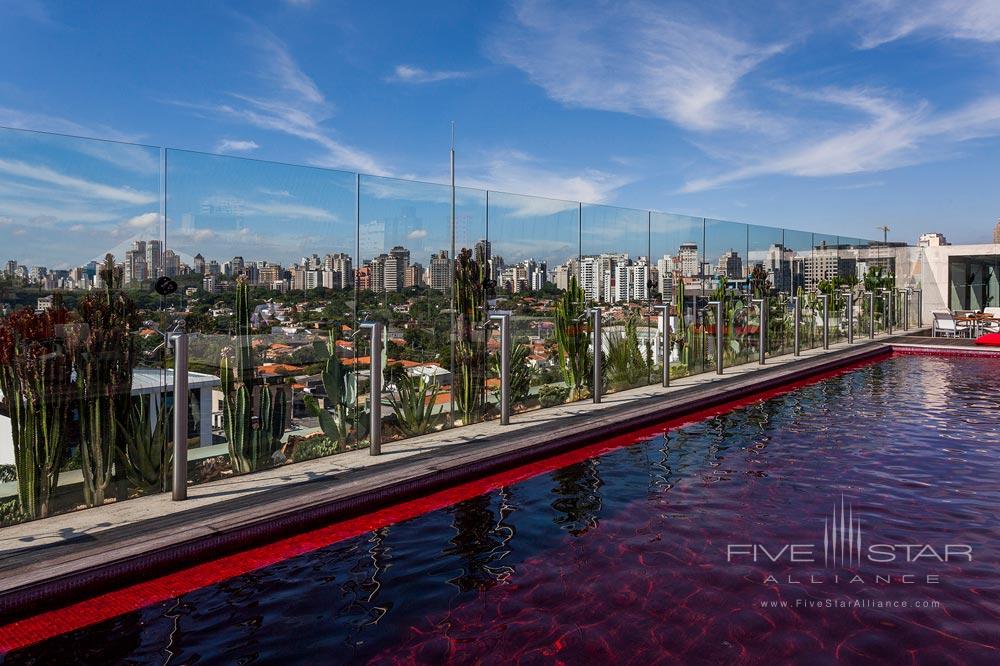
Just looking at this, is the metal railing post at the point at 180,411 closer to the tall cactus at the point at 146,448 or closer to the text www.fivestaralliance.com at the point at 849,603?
the tall cactus at the point at 146,448

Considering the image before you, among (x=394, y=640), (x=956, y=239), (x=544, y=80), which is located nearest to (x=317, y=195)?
(x=394, y=640)

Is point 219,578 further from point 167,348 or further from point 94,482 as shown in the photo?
point 167,348

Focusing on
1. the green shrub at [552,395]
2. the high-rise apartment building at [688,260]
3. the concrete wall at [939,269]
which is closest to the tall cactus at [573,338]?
the green shrub at [552,395]

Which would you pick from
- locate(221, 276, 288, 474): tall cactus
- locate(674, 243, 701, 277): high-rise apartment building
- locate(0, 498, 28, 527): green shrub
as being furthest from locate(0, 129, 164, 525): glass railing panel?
locate(674, 243, 701, 277): high-rise apartment building

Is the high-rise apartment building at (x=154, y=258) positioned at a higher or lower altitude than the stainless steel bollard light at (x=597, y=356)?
higher

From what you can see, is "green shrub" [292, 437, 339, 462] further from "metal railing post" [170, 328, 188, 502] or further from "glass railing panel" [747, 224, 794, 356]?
"glass railing panel" [747, 224, 794, 356]
